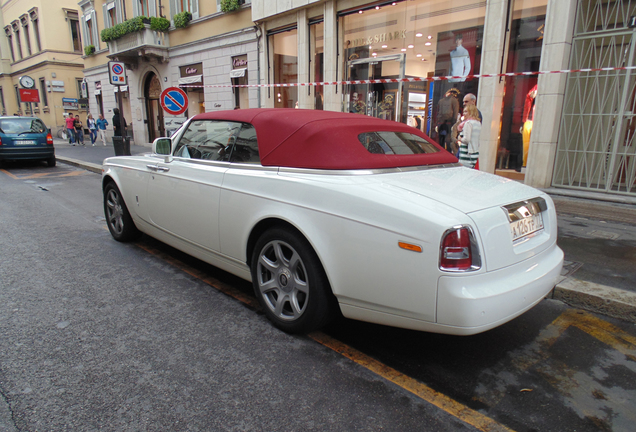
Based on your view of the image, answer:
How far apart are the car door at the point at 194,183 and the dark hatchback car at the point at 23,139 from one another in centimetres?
1128

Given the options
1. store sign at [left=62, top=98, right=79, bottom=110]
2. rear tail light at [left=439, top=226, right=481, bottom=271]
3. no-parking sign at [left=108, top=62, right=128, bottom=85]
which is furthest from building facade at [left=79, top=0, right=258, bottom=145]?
rear tail light at [left=439, top=226, right=481, bottom=271]

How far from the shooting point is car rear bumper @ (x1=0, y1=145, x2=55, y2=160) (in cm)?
1242

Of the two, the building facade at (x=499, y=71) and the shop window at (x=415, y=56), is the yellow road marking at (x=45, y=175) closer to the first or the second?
the building facade at (x=499, y=71)

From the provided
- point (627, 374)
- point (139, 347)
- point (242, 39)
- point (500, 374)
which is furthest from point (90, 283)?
point (242, 39)

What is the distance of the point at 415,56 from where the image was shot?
36.8ft

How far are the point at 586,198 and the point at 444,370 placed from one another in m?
6.72

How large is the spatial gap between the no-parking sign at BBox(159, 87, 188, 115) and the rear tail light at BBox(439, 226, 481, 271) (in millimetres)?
8829

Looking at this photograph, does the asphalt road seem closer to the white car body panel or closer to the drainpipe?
the white car body panel

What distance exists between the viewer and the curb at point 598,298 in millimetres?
3250

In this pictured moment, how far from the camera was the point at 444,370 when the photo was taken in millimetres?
2535

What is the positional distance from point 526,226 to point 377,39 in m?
10.9

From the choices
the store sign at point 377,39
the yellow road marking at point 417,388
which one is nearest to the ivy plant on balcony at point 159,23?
the store sign at point 377,39

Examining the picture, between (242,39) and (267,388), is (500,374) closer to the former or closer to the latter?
(267,388)

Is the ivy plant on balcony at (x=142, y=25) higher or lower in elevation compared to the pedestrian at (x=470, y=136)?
higher
